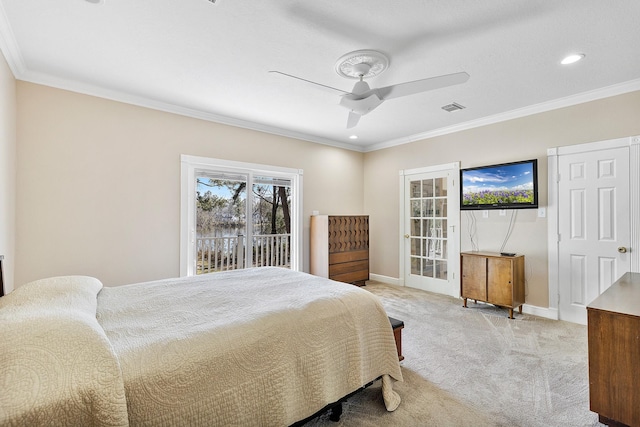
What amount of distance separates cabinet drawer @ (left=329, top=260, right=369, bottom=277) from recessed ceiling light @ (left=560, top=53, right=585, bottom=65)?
3.71m

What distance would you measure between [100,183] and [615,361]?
177 inches

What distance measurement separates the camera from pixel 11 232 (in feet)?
8.71

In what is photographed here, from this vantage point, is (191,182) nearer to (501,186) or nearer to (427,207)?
(427,207)

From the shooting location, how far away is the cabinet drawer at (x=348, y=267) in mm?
4840

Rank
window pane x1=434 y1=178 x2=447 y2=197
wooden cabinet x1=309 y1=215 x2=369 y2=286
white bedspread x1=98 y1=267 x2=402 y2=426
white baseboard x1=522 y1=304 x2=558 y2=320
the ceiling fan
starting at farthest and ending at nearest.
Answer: wooden cabinet x1=309 y1=215 x2=369 y2=286
window pane x1=434 y1=178 x2=447 y2=197
white baseboard x1=522 y1=304 x2=558 y2=320
the ceiling fan
white bedspread x1=98 y1=267 x2=402 y2=426

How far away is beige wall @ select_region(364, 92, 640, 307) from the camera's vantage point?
3.19 meters

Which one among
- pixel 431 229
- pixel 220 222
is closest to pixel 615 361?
pixel 431 229

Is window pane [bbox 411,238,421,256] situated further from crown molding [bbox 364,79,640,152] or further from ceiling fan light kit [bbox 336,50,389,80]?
ceiling fan light kit [bbox 336,50,389,80]

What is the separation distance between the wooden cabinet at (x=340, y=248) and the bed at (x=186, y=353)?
2518 millimetres

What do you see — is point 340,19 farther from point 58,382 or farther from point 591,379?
point 591,379

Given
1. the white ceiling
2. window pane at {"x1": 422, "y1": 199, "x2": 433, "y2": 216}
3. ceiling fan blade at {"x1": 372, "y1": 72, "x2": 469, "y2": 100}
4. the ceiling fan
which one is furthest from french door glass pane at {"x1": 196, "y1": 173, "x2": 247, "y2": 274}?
window pane at {"x1": 422, "y1": 199, "x2": 433, "y2": 216}

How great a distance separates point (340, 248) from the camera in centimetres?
497

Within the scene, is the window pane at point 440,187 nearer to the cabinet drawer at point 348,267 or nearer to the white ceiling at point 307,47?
the white ceiling at point 307,47

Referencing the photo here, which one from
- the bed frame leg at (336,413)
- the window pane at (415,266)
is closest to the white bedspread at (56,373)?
the bed frame leg at (336,413)
